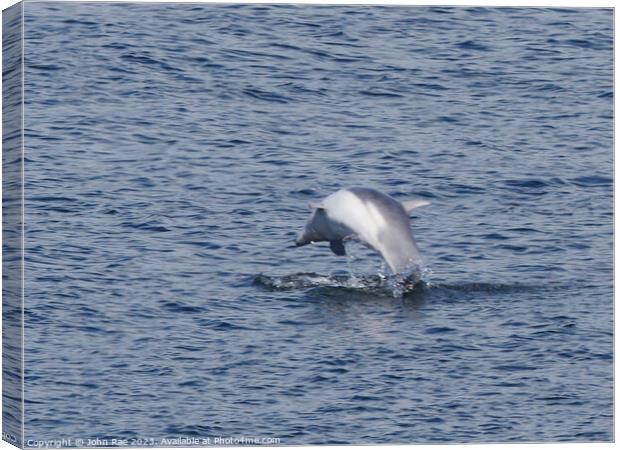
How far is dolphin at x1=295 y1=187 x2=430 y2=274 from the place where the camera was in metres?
27.9

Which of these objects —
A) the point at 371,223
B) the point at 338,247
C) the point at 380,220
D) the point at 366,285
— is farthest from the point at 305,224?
the point at 366,285

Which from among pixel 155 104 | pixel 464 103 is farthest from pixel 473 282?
pixel 155 104

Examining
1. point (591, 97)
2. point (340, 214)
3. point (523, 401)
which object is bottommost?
point (523, 401)

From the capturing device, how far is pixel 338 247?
93.1 ft

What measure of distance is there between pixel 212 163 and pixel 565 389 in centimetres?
618

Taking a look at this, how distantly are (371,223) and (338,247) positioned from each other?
2.43 ft

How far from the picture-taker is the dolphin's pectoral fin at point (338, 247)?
28281mm

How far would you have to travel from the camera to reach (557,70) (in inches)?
1127

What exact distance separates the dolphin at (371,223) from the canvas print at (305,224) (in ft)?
0.11

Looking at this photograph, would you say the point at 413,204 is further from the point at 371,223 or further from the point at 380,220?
the point at 371,223

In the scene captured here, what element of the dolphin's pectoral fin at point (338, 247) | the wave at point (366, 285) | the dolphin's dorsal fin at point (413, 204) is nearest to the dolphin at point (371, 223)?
the dolphin's dorsal fin at point (413, 204)

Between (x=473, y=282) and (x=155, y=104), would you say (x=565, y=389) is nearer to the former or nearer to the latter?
(x=473, y=282)

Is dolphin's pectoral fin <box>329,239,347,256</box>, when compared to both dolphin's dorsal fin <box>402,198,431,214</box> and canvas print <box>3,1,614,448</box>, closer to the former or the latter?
canvas print <box>3,1,614,448</box>

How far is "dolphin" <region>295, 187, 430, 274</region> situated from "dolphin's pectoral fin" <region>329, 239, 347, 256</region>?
142 mm
